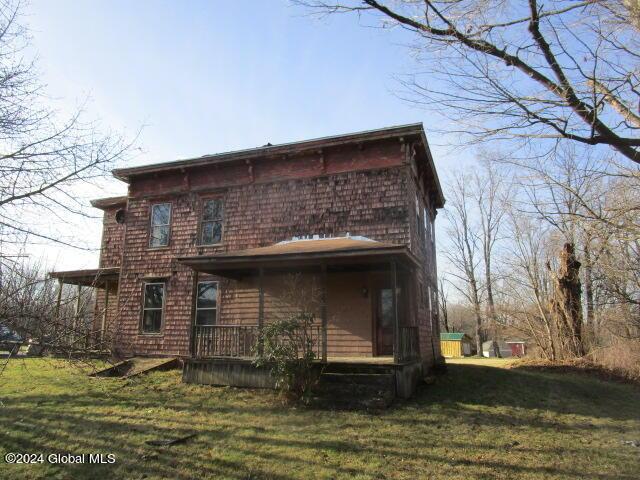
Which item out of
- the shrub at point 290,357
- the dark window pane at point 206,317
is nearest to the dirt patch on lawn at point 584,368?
the shrub at point 290,357

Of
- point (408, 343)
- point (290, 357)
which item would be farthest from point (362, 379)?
point (408, 343)

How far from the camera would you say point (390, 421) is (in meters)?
7.82

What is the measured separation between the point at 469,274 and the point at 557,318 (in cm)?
1972

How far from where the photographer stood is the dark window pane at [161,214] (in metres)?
15.3

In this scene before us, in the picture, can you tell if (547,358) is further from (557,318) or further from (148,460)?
(148,460)

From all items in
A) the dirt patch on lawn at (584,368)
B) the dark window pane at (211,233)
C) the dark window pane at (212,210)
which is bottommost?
the dirt patch on lawn at (584,368)

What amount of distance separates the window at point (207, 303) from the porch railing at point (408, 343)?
5974mm

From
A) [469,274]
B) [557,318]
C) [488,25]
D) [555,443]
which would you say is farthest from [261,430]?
[469,274]

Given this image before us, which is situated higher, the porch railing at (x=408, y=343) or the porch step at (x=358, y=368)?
the porch railing at (x=408, y=343)

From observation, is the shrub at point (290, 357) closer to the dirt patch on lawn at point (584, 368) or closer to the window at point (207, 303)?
the window at point (207, 303)

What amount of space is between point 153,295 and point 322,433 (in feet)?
31.7

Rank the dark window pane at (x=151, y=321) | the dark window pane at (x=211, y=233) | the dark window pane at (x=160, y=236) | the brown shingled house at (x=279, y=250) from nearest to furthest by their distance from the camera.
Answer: the brown shingled house at (x=279, y=250)
the dark window pane at (x=211, y=233)
the dark window pane at (x=151, y=321)
the dark window pane at (x=160, y=236)

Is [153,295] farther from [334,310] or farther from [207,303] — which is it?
[334,310]

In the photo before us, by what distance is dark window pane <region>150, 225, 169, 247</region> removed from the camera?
15219 mm
